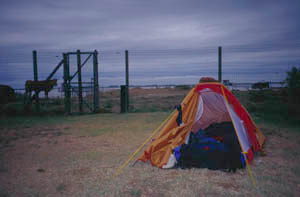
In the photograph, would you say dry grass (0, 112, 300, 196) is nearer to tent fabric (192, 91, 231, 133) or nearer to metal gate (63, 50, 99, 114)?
tent fabric (192, 91, 231, 133)

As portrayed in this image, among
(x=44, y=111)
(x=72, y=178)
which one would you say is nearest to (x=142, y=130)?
(x=72, y=178)

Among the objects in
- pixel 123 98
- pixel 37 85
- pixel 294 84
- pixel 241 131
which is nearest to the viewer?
pixel 241 131

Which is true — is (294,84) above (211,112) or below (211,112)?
above

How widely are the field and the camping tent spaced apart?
26 cm

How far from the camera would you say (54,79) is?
1045cm

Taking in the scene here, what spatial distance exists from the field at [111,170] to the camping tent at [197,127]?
0.26 metres

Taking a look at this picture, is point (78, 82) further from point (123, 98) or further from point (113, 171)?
point (113, 171)

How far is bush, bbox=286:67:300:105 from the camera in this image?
7214mm

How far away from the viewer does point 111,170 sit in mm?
4078

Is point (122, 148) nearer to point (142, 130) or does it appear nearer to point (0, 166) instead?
point (142, 130)

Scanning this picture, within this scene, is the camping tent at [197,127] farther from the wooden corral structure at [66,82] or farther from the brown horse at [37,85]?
the brown horse at [37,85]

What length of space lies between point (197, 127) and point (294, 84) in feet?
12.3

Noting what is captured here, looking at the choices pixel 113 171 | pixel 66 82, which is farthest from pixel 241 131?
Result: pixel 66 82

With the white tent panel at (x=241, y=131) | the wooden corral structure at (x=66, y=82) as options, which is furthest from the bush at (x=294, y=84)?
the wooden corral structure at (x=66, y=82)
